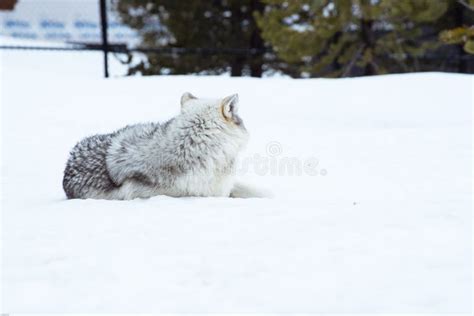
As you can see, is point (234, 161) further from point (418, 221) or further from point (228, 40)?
point (228, 40)

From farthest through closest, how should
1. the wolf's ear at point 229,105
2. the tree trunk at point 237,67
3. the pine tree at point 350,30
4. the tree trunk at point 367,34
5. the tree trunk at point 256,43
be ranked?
the tree trunk at point 237,67
the tree trunk at point 256,43
the tree trunk at point 367,34
the pine tree at point 350,30
the wolf's ear at point 229,105

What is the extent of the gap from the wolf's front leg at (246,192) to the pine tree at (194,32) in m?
9.08

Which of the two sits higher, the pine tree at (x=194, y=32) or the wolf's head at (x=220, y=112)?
the wolf's head at (x=220, y=112)

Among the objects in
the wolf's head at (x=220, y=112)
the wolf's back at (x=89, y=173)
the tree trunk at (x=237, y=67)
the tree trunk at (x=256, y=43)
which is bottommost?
the tree trunk at (x=237, y=67)

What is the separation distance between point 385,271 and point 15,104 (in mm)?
7095

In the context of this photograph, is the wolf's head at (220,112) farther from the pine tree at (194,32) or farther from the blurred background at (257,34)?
the pine tree at (194,32)

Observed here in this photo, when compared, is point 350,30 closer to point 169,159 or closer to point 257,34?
point 257,34

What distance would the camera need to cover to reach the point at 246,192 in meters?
3.94

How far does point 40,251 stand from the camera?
8.18 ft

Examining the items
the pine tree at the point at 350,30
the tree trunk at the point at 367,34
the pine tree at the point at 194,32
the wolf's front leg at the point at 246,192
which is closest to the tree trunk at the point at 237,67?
the pine tree at the point at 194,32

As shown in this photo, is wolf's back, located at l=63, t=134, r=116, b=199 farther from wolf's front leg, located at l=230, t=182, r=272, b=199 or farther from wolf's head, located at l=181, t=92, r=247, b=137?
wolf's front leg, located at l=230, t=182, r=272, b=199

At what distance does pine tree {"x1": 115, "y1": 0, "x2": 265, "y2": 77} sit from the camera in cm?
1289

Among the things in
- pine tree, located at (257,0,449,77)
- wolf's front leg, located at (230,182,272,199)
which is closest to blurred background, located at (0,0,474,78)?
pine tree, located at (257,0,449,77)

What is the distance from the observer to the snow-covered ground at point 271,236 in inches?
79.4
